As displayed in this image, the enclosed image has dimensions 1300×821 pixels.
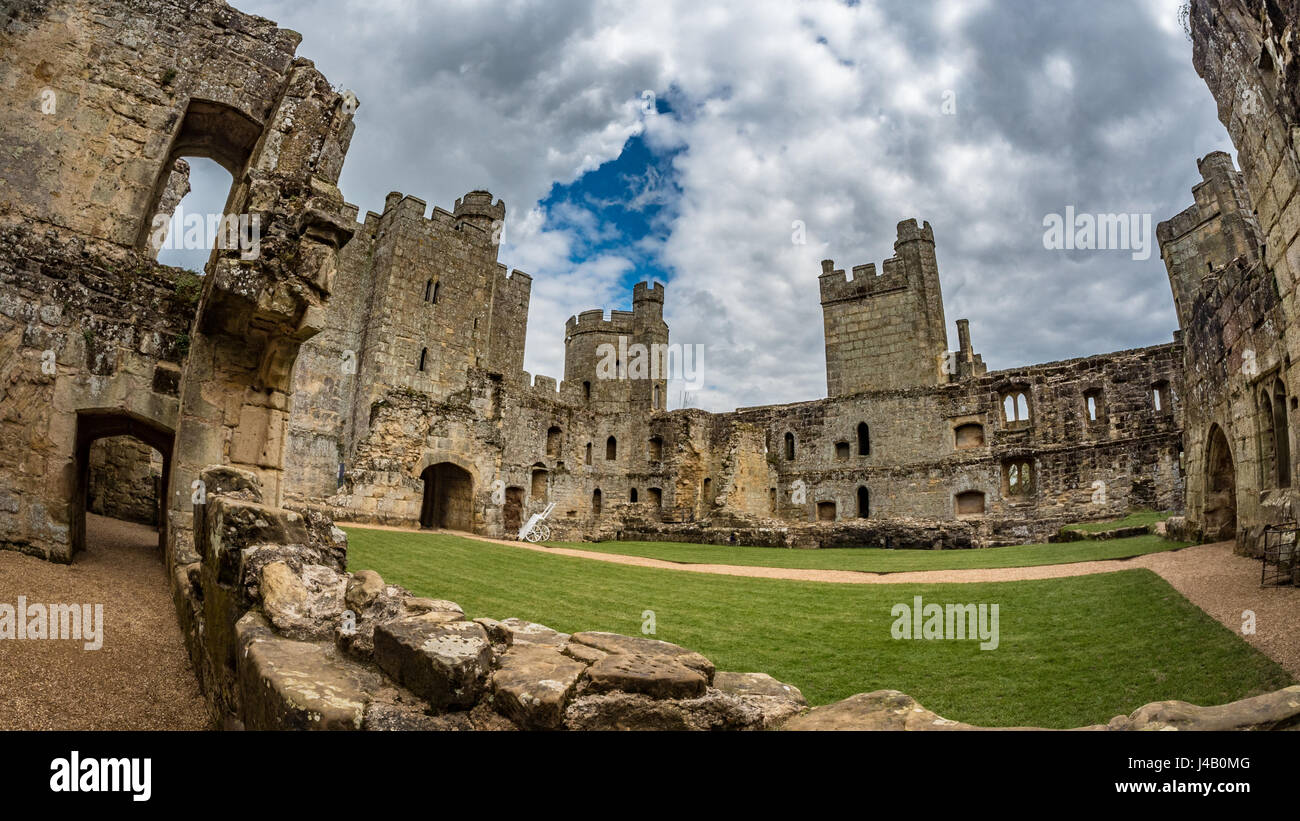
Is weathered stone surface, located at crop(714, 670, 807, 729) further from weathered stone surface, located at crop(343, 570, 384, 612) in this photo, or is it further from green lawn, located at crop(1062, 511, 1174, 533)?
green lawn, located at crop(1062, 511, 1174, 533)

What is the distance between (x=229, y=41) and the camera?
10273mm

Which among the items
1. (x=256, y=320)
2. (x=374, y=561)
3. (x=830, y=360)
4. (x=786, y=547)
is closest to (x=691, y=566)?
(x=786, y=547)

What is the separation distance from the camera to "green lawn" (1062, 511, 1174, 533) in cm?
1791

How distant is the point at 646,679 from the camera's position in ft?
8.43

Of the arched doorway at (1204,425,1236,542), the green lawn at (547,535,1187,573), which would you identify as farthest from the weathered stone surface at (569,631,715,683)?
the arched doorway at (1204,425,1236,542)

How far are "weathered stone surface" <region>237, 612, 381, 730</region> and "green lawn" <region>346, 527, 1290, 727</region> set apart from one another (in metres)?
3.58

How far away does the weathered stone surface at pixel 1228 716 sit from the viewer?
2166 millimetres

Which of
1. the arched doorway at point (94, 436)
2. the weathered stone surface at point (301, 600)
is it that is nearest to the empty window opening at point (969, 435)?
the arched doorway at point (94, 436)

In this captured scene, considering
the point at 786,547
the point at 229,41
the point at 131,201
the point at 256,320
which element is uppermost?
the point at 229,41

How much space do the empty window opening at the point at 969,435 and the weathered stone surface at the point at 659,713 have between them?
89.8 feet
